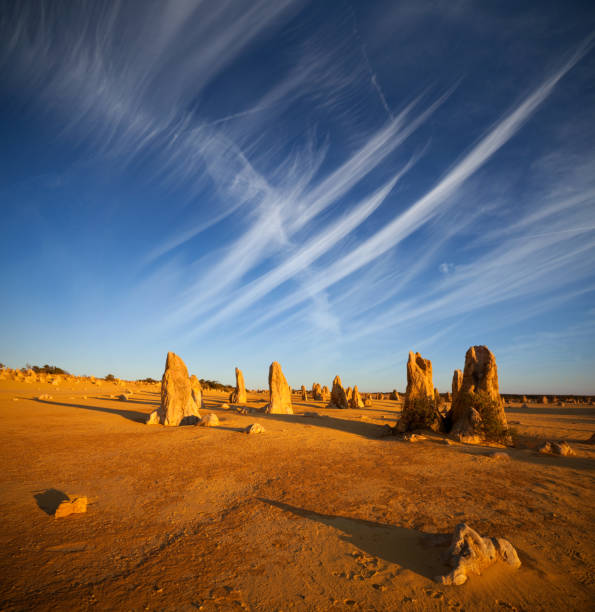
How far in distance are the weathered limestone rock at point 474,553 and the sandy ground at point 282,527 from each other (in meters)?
0.11

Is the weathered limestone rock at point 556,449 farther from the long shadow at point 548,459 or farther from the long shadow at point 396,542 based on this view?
the long shadow at point 396,542

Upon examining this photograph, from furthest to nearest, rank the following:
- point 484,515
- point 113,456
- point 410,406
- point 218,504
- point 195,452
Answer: point 410,406 < point 195,452 < point 113,456 < point 218,504 < point 484,515

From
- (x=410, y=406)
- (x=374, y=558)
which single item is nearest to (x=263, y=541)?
(x=374, y=558)

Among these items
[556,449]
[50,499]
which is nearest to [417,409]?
[556,449]

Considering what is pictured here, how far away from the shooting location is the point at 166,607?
10.0ft

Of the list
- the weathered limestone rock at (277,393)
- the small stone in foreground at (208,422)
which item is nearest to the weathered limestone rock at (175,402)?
the small stone in foreground at (208,422)

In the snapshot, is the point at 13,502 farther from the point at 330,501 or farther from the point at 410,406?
the point at 410,406

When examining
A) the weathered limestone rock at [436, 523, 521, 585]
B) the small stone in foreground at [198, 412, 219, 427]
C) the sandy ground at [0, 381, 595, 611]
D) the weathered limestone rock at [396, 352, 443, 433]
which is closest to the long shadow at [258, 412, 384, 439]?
the weathered limestone rock at [396, 352, 443, 433]

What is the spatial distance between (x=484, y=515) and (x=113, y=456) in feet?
29.8

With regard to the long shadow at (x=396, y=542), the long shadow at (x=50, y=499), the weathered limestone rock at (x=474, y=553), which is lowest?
the long shadow at (x=50, y=499)

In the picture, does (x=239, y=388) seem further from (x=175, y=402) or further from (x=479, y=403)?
(x=479, y=403)

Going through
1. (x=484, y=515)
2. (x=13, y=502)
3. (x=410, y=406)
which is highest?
(x=410, y=406)

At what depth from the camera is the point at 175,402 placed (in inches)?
582

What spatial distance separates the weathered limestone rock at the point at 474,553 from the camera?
138 inches
